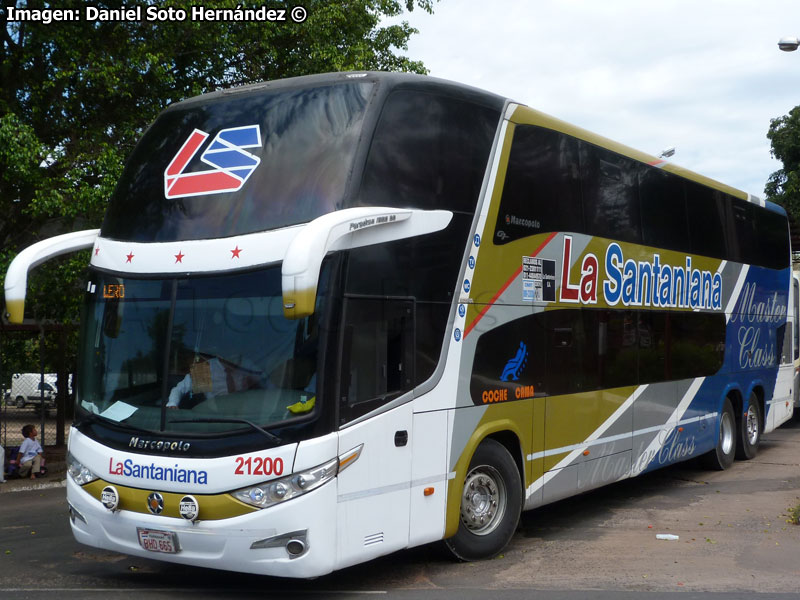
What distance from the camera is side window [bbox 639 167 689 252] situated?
36.7 ft

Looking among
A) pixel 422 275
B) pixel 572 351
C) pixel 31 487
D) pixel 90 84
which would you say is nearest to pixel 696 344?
pixel 572 351

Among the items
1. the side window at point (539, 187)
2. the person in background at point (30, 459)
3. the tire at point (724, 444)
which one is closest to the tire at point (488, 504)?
the side window at point (539, 187)

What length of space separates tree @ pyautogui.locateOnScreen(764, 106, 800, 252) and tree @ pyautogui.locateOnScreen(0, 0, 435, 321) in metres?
27.0

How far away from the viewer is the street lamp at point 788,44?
15438mm

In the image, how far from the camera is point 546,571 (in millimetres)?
7883

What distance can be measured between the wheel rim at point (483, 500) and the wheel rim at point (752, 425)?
25.7 feet

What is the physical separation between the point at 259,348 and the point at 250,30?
31.7ft

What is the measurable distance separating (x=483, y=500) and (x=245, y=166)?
365 cm

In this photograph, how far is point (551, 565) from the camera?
8.10 metres

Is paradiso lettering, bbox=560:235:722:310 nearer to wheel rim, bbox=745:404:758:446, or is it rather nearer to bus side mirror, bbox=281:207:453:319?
bus side mirror, bbox=281:207:453:319

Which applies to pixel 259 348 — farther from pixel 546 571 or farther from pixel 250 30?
pixel 250 30

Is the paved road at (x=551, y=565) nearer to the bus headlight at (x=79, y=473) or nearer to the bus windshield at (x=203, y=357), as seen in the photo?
the bus headlight at (x=79, y=473)

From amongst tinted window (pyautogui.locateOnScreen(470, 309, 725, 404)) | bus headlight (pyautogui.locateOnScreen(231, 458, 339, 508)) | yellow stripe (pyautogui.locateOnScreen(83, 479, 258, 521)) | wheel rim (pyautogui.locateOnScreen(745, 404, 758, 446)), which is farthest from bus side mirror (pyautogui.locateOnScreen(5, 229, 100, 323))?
wheel rim (pyautogui.locateOnScreen(745, 404, 758, 446))

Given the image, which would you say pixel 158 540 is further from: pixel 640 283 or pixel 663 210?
pixel 663 210
